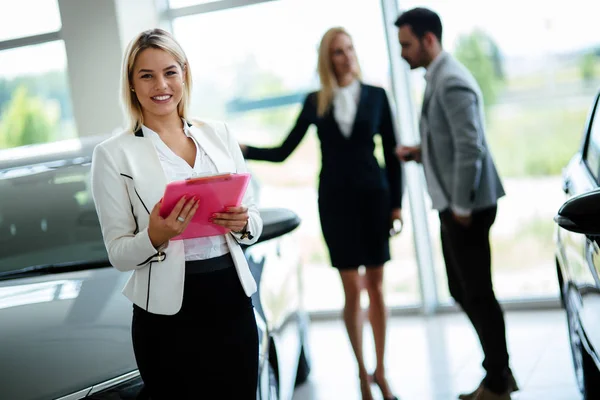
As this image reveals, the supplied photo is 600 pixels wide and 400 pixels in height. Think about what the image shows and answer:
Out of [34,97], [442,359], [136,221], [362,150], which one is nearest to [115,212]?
[136,221]

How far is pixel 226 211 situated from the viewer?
2105 millimetres

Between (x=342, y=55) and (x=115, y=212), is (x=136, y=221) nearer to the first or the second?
(x=115, y=212)

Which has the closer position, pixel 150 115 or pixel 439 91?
pixel 150 115

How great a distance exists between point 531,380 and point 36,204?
2267mm

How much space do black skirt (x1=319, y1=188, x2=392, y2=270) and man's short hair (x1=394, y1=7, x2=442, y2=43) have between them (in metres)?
0.74

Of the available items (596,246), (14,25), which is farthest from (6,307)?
(14,25)

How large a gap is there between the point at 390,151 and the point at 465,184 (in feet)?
2.54

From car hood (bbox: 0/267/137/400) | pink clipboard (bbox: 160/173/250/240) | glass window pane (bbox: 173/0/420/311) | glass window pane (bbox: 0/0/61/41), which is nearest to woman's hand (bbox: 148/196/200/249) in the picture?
pink clipboard (bbox: 160/173/250/240)

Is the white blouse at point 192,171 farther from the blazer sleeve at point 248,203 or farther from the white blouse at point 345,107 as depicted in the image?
the white blouse at point 345,107

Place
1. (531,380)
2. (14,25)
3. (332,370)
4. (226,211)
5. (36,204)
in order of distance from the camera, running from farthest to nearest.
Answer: (14,25), (332,370), (531,380), (36,204), (226,211)

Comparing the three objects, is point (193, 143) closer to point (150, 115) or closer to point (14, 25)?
point (150, 115)

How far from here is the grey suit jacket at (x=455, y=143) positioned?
3.40m

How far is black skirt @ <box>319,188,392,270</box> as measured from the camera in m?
3.99

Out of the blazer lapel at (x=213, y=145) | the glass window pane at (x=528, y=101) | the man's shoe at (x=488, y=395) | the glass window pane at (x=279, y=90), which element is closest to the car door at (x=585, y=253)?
the man's shoe at (x=488, y=395)
